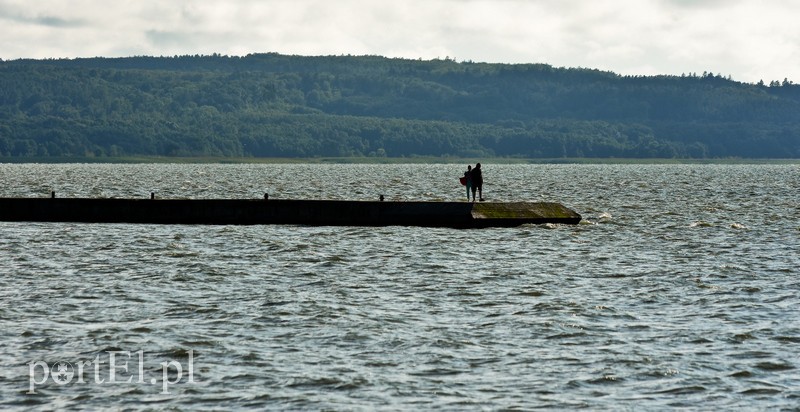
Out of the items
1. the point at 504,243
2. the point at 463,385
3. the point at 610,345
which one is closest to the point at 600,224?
the point at 504,243

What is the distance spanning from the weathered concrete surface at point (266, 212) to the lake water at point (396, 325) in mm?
2212

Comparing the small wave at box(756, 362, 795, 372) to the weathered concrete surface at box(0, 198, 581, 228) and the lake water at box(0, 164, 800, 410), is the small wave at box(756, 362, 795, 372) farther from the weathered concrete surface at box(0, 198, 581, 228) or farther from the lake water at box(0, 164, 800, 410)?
the weathered concrete surface at box(0, 198, 581, 228)

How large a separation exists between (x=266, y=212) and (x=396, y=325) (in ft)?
77.0

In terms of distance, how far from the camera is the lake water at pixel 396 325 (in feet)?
64.3

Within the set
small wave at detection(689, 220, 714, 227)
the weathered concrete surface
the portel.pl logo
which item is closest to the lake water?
the portel.pl logo

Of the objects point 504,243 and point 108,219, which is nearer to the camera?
point 504,243

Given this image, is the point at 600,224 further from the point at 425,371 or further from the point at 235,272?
the point at 425,371

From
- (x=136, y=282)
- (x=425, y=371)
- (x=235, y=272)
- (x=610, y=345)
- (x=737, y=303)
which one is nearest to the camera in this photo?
(x=425, y=371)

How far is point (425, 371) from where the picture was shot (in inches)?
828

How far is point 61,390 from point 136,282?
1372cm

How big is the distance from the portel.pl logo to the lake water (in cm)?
6

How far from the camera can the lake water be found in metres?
19.6

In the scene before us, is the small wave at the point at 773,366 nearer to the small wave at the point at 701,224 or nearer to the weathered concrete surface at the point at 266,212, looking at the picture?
the weathered concrete surface at the point at 266,212

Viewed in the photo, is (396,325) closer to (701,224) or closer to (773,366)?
(773,366)
